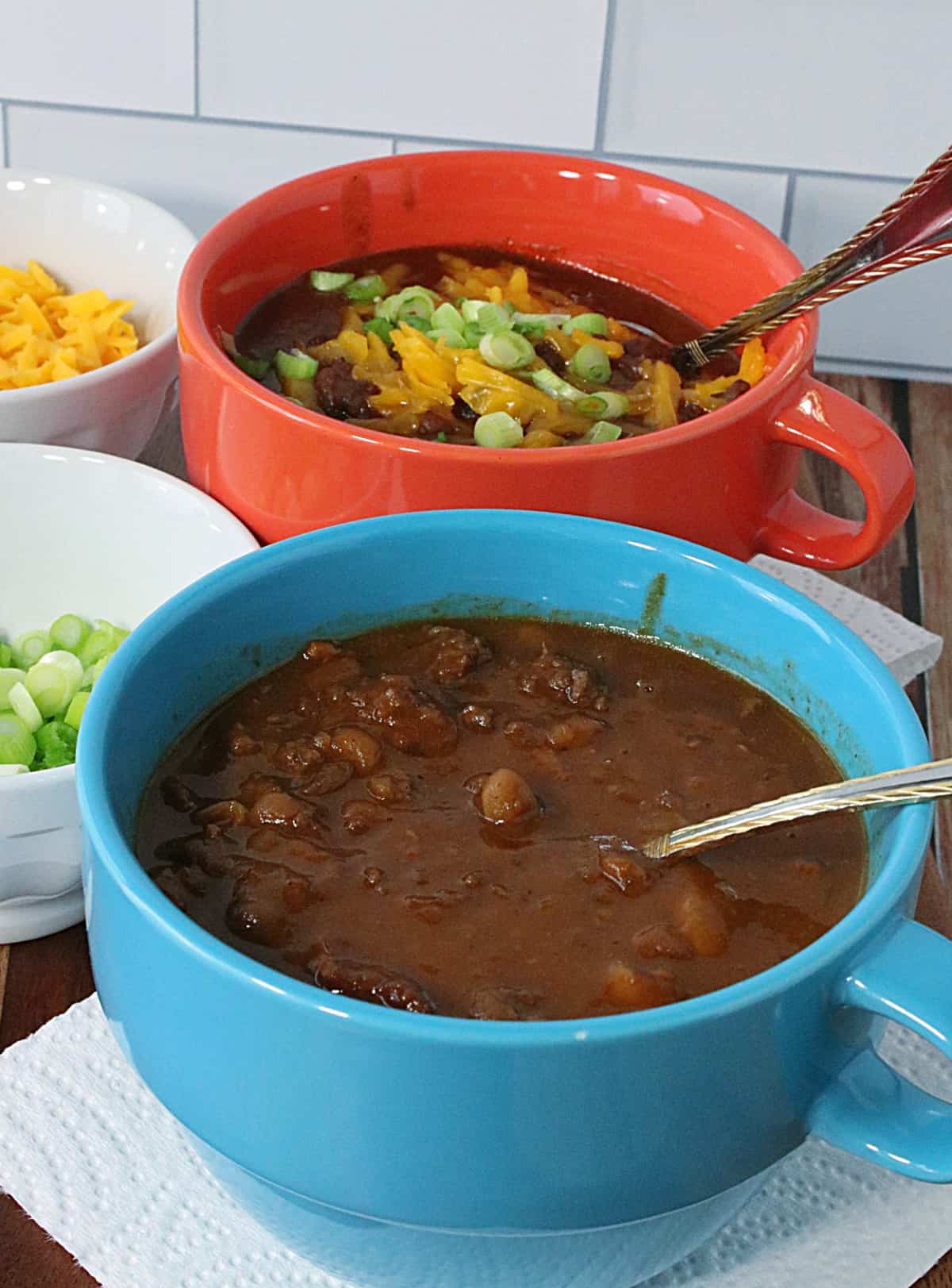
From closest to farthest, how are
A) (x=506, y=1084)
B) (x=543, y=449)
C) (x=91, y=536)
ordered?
(x=506, y=1084) < (x=543, y=449) < (x=91, y=536)

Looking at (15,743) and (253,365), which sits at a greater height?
(253,365)

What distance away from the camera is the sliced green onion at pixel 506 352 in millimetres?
1189

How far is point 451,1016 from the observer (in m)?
0.72

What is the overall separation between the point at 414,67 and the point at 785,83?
35 cm

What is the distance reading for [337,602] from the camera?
0.97 meters

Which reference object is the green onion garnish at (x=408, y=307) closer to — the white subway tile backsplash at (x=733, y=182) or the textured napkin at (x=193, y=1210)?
the white subway tile backsplash at (x=733, y=182)

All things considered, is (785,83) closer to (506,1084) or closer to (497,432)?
(497,432)

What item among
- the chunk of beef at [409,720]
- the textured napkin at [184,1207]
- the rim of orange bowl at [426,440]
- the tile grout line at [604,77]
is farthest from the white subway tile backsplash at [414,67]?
the textured napkin at [184,1207]

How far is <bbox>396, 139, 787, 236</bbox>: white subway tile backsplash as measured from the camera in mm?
1654

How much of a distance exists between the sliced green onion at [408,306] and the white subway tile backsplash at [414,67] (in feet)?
1.45

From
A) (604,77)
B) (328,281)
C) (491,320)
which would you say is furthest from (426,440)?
(604,77)

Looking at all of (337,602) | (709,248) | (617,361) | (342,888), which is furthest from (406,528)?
(709,248)

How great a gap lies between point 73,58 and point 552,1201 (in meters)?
1.32

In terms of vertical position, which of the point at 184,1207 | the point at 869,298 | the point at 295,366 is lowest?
the point at 184,1207
